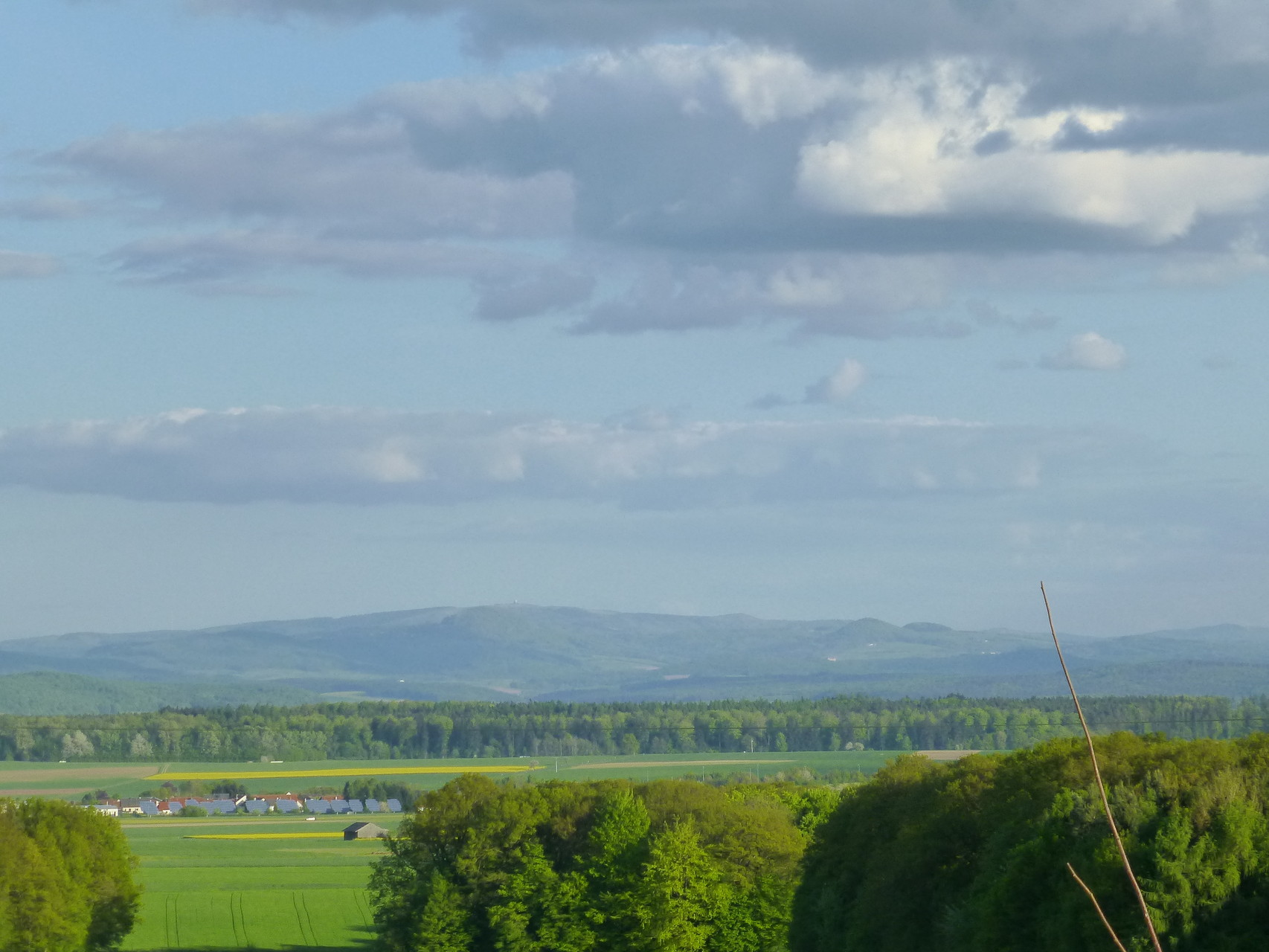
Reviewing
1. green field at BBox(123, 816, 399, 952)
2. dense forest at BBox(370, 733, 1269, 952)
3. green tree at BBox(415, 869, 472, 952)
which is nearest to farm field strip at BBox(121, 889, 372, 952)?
green field at BBox(123, 816, 399, 952)

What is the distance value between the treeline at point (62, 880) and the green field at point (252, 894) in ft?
16.1

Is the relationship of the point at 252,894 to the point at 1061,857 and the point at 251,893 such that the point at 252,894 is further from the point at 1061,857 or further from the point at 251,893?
the point at 1061,857

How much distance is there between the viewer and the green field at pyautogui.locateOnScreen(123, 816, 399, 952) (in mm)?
127750

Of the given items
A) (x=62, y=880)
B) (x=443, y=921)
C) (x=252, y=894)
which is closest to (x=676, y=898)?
(x=443, y=921)

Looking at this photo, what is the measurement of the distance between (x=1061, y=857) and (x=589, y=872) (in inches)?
2141

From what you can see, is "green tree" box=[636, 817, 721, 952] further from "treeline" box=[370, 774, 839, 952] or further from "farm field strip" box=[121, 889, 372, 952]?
"farm field strip" box=[121, 889, 372, 952]

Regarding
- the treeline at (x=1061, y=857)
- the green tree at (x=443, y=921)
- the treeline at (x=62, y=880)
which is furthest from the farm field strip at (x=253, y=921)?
the treeline at (x=1061, y=857)

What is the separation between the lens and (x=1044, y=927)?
58906 millimetres

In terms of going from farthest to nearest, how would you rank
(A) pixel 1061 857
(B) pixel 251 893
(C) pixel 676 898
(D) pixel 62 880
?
(B) pixel 251 893, (D) pixel 62 880, (C) pixel 676 898, (A) pixel 1061 857

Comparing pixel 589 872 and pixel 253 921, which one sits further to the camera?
pixel 253 921

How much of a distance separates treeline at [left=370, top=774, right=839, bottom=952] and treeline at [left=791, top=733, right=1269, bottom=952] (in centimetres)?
1735

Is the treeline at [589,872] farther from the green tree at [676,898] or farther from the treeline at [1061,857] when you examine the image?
the treeline at [1061,857]

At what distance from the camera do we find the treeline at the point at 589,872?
107 meters

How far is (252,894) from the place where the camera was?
150 m
